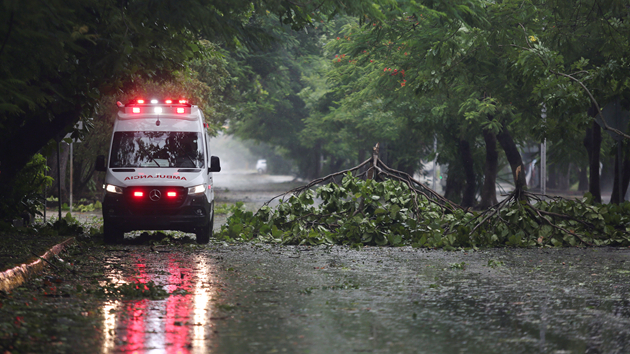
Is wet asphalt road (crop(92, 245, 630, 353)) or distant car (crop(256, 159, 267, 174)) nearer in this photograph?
wet asphalt road (crop(92, 245, 630, 353))

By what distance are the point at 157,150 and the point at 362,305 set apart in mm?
7813

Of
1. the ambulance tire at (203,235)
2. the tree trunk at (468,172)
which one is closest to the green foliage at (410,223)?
the ambulance tire at (203,235)

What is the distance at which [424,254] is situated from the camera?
13062mm

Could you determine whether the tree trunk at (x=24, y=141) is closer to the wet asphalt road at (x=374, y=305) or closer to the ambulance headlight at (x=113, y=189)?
the ambulance headlight at (x=113, y=189)

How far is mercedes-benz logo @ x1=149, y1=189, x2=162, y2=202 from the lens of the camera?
549 inches

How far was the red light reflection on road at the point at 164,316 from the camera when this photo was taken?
5.99m

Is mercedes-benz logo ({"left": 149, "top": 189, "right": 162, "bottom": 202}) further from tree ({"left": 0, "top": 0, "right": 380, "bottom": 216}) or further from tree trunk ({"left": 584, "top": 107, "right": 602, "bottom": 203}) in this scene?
tree trunk ({"left": 584, "top": 107, "right": 602, "bottom": 203})

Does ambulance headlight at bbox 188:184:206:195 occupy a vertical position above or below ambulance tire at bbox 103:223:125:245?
above

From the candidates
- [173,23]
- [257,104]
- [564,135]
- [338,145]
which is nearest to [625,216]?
[564,135]

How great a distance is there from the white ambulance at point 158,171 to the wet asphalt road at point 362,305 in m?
1.40

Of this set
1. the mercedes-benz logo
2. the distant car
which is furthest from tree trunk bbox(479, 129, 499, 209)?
the distant car

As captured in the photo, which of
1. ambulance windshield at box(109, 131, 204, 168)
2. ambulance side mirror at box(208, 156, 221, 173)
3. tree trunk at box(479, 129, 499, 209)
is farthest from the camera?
tree trunk at box(479, 129, 499, 209)

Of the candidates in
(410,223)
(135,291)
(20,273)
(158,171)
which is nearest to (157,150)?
(158,171)

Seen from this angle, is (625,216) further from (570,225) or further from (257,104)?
(257,104)
